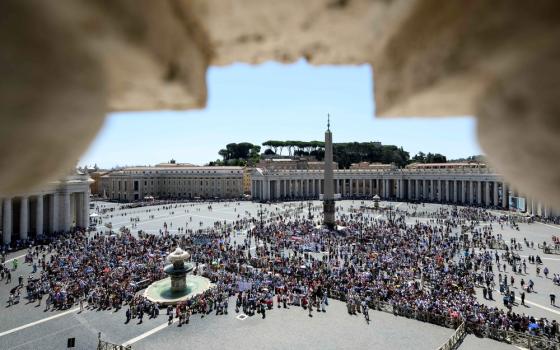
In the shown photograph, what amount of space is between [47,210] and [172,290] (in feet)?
88.8

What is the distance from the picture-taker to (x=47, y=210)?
3728 centimetres

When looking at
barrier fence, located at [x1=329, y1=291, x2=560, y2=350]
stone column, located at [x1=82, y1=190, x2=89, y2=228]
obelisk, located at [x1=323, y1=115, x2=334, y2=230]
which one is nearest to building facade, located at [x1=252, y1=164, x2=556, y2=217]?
obelisk, located at [x1=323, y1=115, x2=334, y2=230]

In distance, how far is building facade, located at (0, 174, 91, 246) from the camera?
106 ft

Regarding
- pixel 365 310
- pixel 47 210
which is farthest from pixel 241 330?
pixel 47 210

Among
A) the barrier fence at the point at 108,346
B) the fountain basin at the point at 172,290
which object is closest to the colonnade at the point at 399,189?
the fountain basin at the point at 172,290

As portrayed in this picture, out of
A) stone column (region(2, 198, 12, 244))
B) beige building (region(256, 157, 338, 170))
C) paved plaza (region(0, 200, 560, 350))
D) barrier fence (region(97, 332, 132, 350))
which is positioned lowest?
paved plaza (region(0, 200, 560, 350))

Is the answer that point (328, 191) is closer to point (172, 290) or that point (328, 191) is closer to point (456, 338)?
point (172, 290)

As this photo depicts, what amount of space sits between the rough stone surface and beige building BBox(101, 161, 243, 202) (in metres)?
79.7

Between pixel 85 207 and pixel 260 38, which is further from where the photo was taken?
pixel 85 207

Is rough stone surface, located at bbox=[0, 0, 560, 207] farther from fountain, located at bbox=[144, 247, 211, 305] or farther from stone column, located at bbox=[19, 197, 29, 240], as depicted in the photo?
stone column, located at bbox=[19, 197, 29, 240]

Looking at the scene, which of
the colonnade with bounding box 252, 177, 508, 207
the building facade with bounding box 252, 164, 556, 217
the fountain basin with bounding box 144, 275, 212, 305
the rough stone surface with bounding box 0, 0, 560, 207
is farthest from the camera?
the colonnade with bounding box 252, 177, 508, 207

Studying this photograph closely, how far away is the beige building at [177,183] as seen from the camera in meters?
81.9

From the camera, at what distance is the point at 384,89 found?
100 inches

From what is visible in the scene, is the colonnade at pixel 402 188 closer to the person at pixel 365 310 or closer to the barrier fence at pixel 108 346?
the person at pixel 365 310
